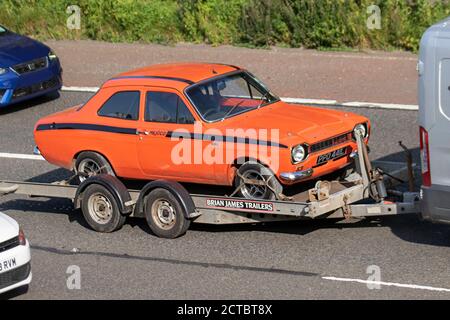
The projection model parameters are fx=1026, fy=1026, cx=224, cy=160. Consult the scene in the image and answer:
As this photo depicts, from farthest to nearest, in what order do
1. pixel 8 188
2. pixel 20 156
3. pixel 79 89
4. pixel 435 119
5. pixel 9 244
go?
pixel 79 89
pixel 20 156
pixel 8 188
pixel 435 119
pixel 9 244

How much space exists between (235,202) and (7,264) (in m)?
2.72

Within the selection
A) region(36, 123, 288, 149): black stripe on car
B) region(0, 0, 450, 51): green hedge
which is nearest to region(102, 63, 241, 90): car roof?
region(36, 123, 288, 149): black stripe on car

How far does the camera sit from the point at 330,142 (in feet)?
38.7

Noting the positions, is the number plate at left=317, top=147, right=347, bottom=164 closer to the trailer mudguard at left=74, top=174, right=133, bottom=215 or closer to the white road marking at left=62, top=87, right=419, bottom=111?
the trailer mudguard at left=74, top=174, right=133, bottom=215

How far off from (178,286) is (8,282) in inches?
67.3

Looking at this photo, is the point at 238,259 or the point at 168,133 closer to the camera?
the point at 238,259

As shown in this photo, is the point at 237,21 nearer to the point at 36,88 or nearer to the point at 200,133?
the point at 36,88

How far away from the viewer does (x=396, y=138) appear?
15.5 m

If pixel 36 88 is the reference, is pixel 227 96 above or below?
above

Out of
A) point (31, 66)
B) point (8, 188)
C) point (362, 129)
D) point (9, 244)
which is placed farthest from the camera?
point (31, 66)

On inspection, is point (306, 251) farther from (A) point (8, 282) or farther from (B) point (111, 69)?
(B) point (111, 69)

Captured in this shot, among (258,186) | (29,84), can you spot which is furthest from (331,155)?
(29,84)

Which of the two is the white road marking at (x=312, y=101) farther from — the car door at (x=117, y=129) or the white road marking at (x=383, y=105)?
the car door at (x=117, y=129)

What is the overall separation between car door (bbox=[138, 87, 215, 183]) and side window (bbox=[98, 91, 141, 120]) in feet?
0.55
